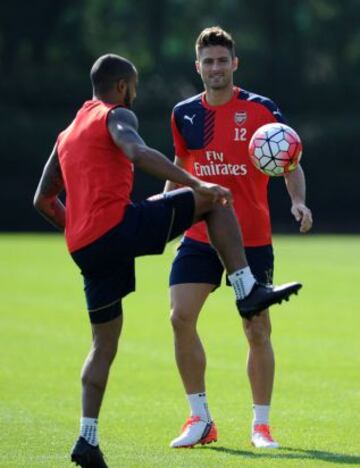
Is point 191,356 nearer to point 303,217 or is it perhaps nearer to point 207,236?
point 207,236

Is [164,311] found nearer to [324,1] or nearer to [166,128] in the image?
[166,128]

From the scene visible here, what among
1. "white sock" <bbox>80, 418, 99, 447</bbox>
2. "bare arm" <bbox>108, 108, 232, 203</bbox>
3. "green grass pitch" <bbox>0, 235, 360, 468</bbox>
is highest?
"bare arm" <bbox>108, 108, 232, 203</bbox>

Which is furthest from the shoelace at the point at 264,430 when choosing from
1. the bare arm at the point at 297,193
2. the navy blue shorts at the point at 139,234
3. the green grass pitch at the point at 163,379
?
the navy blue shorts at the point at 139,234

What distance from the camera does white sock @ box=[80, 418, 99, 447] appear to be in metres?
7.14

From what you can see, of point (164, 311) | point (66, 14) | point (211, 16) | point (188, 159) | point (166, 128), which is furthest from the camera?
point (211, 16)

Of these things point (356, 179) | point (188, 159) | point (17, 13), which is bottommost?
point (356, 179)

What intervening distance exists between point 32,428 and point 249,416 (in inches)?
66.8

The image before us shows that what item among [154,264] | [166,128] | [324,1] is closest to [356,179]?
[166,128]

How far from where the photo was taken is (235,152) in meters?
8.42

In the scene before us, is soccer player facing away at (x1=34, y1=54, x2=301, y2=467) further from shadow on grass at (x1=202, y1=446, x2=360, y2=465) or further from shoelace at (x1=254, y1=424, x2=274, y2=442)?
shoelace at (x1=254, y1=424, x2=274, y2=442)

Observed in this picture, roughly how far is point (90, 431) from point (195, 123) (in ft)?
7.54

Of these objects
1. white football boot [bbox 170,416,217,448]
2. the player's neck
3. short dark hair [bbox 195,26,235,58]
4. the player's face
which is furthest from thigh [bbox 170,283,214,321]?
short dark hair [bbox 195,26,235,58]

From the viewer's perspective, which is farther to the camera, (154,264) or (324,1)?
(324,1)

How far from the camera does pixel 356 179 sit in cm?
4894
